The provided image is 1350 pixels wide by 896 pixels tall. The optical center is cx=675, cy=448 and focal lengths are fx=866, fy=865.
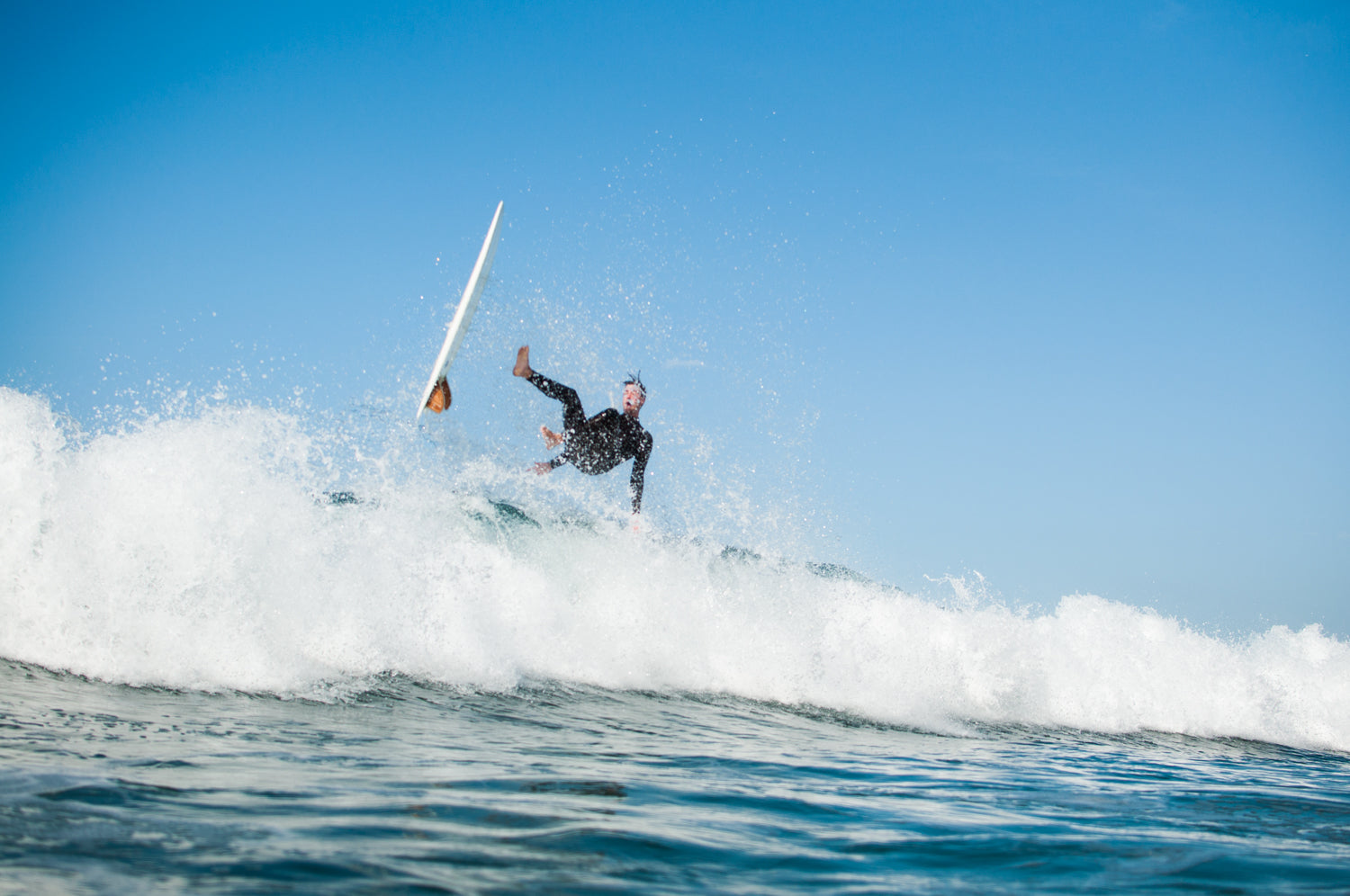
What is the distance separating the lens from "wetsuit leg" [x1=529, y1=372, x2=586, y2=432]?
8203 millimetres

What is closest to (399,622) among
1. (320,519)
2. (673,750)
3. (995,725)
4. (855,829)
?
(320,519)

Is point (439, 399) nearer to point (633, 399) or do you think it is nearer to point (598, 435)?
point (598, 435)

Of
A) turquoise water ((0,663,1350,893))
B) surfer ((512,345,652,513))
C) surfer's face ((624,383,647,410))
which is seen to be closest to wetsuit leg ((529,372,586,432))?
surfer ((512,345,652,513))

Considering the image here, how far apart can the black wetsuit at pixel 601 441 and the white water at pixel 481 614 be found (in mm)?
1055

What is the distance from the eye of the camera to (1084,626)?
11.3m

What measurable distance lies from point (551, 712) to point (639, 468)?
12.3 feet

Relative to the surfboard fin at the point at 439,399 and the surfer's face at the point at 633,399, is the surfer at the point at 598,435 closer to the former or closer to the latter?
the surfer's face at the point at 633,399

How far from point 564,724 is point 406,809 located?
256 cm

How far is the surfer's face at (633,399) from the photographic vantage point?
29.6 feet

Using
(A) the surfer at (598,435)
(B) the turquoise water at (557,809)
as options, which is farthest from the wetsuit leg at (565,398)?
(B) the turquoise water at (557,809)

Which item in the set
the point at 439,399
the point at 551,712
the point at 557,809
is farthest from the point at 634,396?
the point at 557,809

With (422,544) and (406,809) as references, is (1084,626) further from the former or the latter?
(406,809)

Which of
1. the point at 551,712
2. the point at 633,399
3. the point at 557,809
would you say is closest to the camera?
the point at 557,809

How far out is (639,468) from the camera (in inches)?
363
